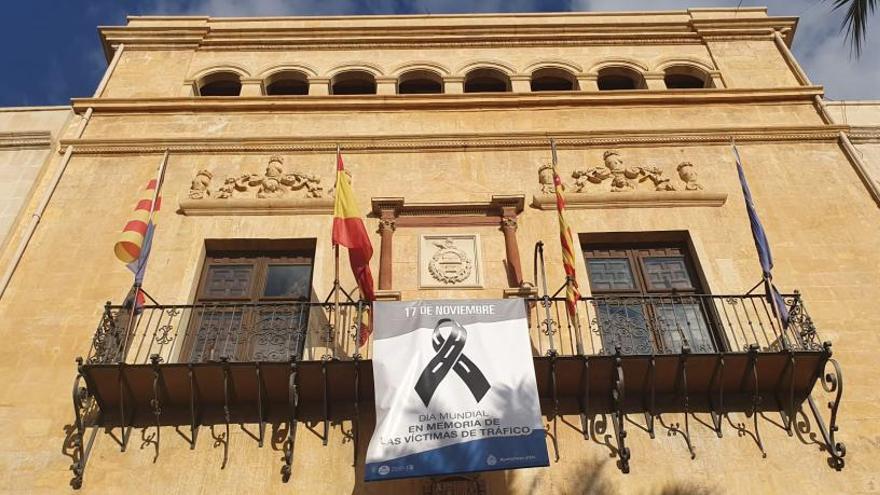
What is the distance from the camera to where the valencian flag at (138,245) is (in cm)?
898

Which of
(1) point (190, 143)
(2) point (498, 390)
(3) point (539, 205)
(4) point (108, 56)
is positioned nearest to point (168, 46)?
(4) point (108, 56)


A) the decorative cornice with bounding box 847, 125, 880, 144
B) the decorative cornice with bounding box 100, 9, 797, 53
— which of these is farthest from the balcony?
the decorative cornice with bounding box 100, 9, 797, 53

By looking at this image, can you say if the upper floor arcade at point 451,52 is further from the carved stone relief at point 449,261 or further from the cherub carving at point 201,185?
the carved stone relief at point 449,261

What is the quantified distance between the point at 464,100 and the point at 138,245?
562 centimetres

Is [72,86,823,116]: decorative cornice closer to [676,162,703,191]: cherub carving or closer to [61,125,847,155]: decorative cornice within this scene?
[61,125,847,155]: decorative cornice

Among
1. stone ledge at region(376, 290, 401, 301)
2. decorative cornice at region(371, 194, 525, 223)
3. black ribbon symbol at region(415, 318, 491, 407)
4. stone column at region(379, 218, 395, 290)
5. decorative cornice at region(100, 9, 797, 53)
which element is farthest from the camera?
decorative cornice at region(100, 9, 797, 53)

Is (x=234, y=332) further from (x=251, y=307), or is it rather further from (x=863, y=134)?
(x=863, y=134)

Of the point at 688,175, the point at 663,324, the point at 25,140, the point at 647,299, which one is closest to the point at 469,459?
the point at 647,299

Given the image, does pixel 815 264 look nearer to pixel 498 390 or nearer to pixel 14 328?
pixel 498 390

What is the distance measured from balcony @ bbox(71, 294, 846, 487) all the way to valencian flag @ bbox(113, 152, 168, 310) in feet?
0.96

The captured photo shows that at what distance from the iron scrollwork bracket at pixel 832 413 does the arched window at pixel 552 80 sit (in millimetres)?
6886

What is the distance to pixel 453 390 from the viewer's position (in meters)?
7.89

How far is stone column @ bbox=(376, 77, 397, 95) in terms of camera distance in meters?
13.3

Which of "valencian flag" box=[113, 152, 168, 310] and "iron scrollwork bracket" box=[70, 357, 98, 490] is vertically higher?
"valencian flag" box=[113, 152, 168, 310]
